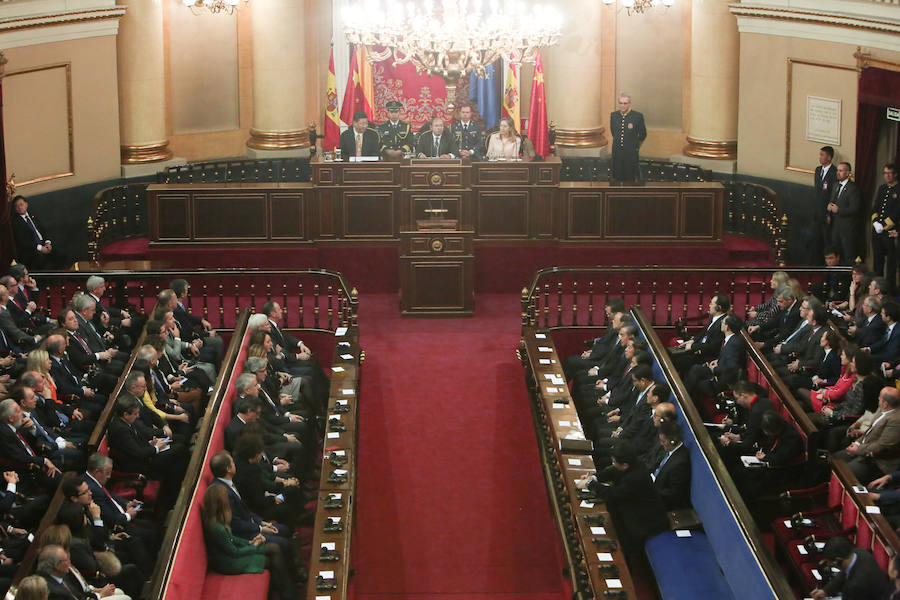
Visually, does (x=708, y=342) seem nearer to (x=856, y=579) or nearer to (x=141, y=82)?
(x=856, y=579)

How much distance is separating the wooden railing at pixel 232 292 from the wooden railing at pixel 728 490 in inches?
133

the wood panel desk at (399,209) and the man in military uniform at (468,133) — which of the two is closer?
the wood panel desk at (399,209)

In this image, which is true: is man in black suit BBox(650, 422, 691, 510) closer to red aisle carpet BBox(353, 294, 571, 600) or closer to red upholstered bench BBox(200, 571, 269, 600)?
red aisle carpet BBox(353, 294, 571, 600)

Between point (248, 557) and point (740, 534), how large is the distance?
10.1ft

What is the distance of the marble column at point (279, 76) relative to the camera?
18.6 m

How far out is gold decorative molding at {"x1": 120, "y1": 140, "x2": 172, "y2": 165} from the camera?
17.6m

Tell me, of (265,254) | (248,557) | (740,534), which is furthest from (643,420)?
(265,254)

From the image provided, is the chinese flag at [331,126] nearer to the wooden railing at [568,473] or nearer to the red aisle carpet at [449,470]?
the red aisle carpet at [449,470]

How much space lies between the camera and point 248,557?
9180mm

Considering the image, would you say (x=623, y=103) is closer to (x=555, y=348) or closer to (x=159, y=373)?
(x=555, y=348)

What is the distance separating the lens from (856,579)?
26.3ft

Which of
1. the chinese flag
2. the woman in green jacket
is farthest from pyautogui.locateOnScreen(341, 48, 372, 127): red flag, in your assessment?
the woman in green jacket

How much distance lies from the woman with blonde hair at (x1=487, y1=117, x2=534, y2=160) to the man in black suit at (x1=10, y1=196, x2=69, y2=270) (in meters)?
4.86

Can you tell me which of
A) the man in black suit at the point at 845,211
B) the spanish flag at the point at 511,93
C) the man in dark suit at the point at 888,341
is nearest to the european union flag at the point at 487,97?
the spanish flag at the point at 511,93
